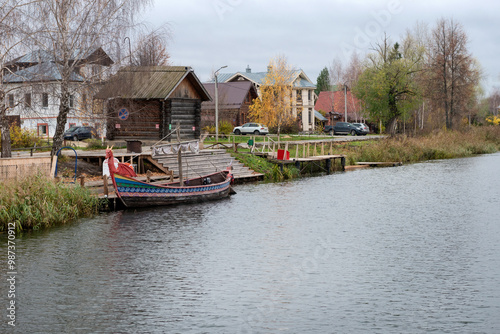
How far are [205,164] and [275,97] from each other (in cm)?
4175

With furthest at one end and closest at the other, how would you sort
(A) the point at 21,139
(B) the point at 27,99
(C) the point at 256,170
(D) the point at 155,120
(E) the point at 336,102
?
(E) the point at 336,102 < (D) the point at 155,120 < (A) the point at 21,139 < (C) the point at 256,170 < (B) the point at 27,99

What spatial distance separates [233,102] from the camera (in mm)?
82125

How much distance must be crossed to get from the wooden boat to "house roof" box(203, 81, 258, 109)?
49346mm

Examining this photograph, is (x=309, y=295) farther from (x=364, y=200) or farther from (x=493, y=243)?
(x=364, y=200)

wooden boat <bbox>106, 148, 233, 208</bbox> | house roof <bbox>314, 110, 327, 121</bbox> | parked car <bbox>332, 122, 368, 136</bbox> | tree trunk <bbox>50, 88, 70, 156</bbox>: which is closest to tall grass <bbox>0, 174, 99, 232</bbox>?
wooden boat <bbox>106, 148, 233, 208</bbox>

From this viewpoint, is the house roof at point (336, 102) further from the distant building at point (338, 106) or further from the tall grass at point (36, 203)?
the tall grass at point (36, 203)

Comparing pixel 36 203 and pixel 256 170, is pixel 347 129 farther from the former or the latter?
pixel 36 203

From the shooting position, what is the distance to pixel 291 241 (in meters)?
20.6

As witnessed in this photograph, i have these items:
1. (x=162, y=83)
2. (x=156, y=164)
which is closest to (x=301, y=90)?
(x=162, y=83)

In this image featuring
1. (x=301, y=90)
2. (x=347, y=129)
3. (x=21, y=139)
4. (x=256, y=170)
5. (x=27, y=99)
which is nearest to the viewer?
(x=27, y=99)

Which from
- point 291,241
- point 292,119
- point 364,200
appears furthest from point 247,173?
point 292,119

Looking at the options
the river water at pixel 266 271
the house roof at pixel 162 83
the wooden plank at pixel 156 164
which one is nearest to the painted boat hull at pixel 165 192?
the river water at pixel 266 271

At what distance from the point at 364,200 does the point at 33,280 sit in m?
19.4

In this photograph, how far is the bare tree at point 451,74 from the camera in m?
Answer: 75.6
